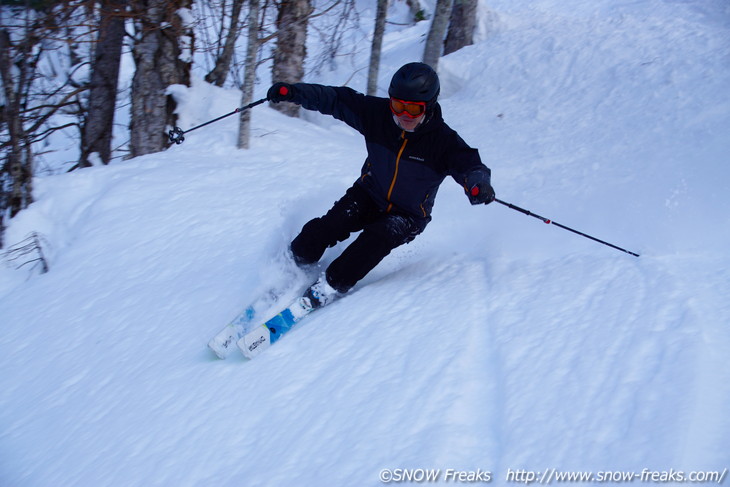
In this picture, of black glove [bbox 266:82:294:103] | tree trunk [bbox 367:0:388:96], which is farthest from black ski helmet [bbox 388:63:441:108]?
tree trunk [bbox 367:0:388:96]

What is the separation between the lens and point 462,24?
8.66 meters

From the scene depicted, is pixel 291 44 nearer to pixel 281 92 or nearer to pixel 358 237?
pixel 281 92

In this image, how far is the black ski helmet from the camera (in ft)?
9.73

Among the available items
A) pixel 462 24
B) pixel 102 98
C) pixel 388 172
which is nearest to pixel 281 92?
pixel 388 172

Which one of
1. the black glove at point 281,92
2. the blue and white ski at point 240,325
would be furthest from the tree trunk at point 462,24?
the blue and white ski at point 240,325

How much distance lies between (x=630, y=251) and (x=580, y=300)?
0.78 m

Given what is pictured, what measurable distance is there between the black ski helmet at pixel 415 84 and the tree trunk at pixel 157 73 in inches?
150

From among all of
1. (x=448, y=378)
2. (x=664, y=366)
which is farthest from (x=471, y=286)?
(x=664, y=366)

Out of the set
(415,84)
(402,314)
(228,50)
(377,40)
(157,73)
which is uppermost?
(415,84)

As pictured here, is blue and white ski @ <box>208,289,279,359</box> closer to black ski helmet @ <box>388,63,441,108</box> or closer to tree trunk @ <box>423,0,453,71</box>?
black ski helmet @ <box>388,63,441,108</box>

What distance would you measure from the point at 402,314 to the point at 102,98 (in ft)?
17.9

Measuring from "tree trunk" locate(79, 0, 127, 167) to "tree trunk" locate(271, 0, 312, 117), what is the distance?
1906mm

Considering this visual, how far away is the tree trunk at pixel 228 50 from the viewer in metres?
7.11

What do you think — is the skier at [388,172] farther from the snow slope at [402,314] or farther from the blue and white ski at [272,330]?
the snow slope at [402,314]
